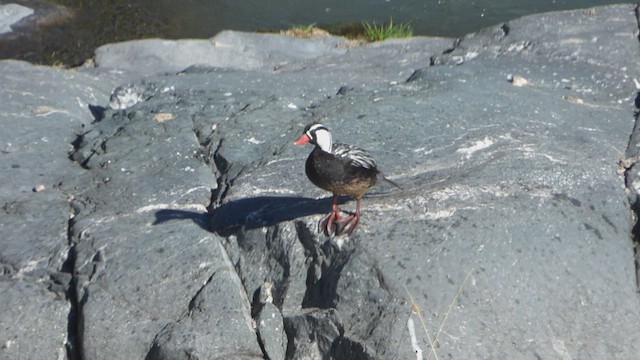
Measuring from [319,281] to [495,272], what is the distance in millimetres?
920

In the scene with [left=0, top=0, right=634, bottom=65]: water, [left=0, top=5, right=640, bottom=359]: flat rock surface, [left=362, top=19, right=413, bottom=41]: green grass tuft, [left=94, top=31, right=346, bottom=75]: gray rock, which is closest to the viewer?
[left=0, top=5, right=640, bottom=359]: flat rock surface

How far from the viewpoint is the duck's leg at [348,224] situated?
5.69 meters

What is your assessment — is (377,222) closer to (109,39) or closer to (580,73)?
(580,73)

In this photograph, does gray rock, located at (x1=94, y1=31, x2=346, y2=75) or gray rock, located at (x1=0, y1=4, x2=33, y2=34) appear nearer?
gray rock, located at (x1=94, y1=31, x2=346, y2=75)

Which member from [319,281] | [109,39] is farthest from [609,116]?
[109,39]

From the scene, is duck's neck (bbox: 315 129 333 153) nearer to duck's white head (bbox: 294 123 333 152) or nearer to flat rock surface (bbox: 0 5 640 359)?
duck's white head (bbox: 294 123 333 152)

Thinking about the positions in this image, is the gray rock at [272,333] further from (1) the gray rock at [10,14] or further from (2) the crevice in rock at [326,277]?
(1) the gray rock at [10,14]

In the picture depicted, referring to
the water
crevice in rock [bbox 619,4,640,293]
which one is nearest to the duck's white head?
crevice in rock [bbox 619,4,640,293]

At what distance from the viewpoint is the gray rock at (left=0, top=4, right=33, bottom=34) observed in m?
12.2

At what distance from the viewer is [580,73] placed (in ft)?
26.4

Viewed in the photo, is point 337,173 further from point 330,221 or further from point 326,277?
point 326,277

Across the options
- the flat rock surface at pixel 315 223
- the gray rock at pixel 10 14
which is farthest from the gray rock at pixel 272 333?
the gray rock at pixel 10 14

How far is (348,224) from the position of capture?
572cm

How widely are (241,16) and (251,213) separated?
7.07m
